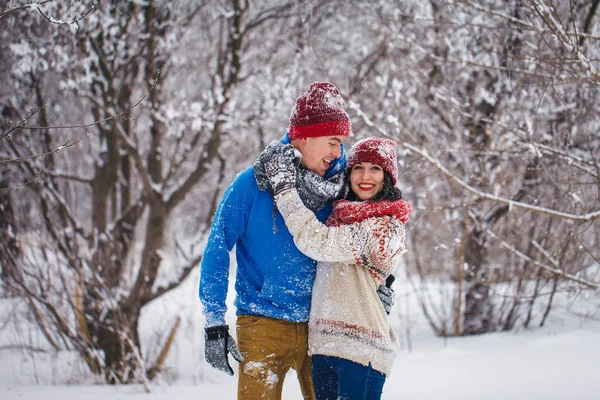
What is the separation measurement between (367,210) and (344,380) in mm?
731

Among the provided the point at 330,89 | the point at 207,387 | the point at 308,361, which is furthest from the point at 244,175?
the point at 207,387

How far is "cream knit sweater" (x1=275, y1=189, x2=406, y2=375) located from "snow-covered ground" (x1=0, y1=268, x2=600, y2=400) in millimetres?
2078

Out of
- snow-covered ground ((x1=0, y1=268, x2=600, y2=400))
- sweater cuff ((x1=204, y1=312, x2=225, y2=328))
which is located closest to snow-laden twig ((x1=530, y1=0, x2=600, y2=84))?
snow-covered ground ((x1=0, y1=268, x2=600, y2=400))

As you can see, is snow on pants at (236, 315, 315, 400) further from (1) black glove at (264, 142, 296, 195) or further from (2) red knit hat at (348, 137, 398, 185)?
(2) red knit hat at (348, 137, 398, 185)

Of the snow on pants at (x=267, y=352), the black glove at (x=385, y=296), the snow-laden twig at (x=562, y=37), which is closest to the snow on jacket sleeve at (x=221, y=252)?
the snow on pants at (x=267, y=352)

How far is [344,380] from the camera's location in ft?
7.30

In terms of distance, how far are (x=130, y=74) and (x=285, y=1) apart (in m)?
2.48

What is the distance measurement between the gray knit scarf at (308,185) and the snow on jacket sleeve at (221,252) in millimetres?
98

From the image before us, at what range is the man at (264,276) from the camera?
226 centimetres

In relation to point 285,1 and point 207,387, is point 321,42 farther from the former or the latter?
point 207,387

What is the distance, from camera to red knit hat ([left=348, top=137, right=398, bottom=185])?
245 cm

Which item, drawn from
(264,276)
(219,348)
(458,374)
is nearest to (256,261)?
(264,276)

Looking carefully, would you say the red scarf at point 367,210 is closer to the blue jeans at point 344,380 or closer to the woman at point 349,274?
the woman at point 349,274

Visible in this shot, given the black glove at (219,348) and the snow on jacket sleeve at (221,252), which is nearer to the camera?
the black glove at (219,348)
